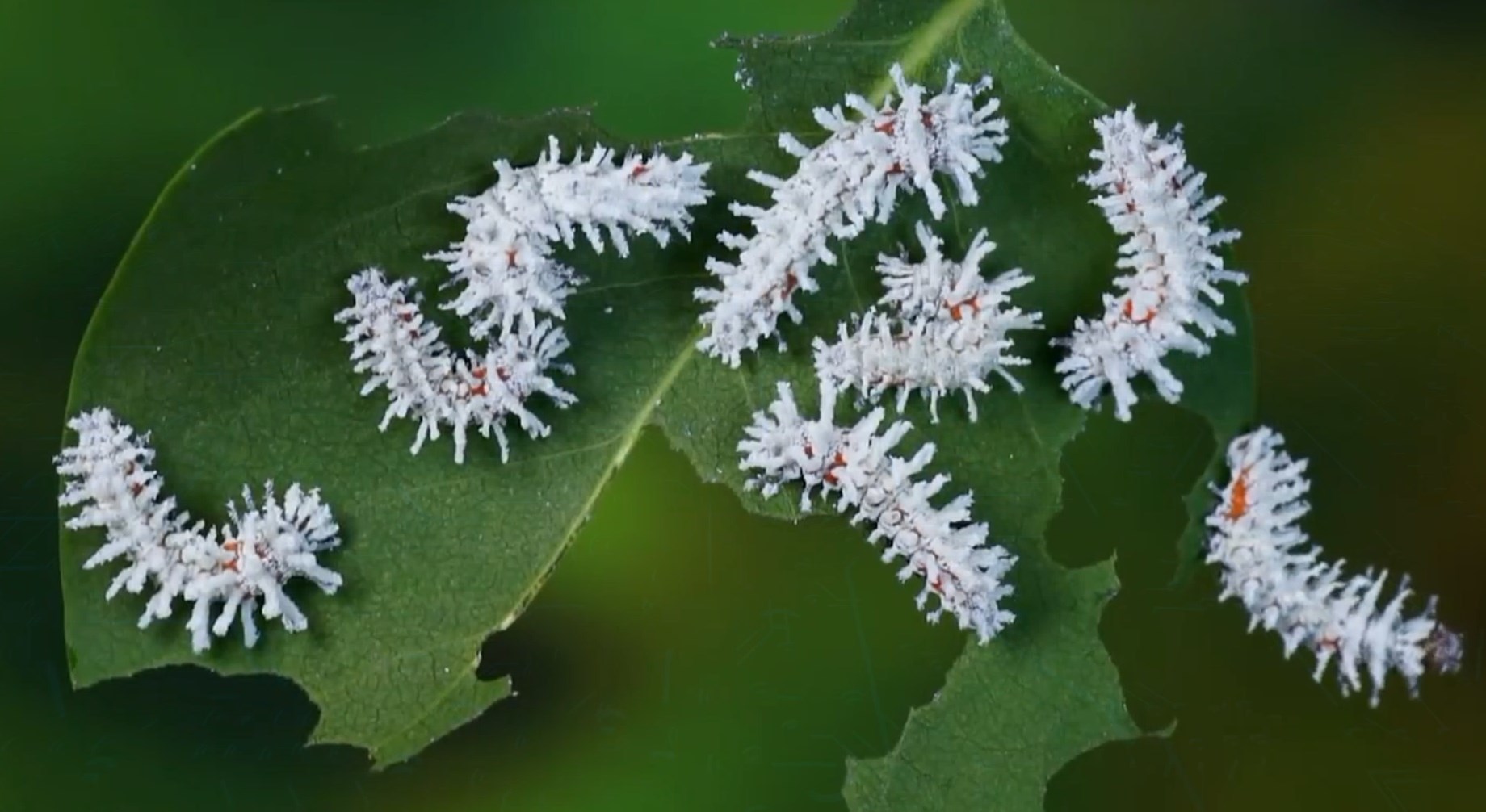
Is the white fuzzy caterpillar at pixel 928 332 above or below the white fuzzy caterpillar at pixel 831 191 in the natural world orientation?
below

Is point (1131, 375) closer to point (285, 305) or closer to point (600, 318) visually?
point (600, 318)

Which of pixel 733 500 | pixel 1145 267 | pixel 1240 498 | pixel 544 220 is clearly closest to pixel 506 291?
pixel 544 220

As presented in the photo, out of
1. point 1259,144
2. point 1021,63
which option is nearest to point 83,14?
point 1021,63

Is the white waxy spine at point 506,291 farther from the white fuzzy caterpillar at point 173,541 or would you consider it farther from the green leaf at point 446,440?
the white fuzzy caterpillar at point 173,541

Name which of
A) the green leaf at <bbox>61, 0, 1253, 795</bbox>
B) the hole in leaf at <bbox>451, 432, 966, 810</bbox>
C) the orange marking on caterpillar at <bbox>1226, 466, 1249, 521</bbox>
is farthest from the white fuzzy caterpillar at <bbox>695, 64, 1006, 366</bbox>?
the orange marking on caterpillar at <bbox>1226, 466, 1249, 521</bbox>

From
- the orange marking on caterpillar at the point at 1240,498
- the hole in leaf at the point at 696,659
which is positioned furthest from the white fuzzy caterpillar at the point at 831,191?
the orange marking on caterpillar at the point at 1240,498
